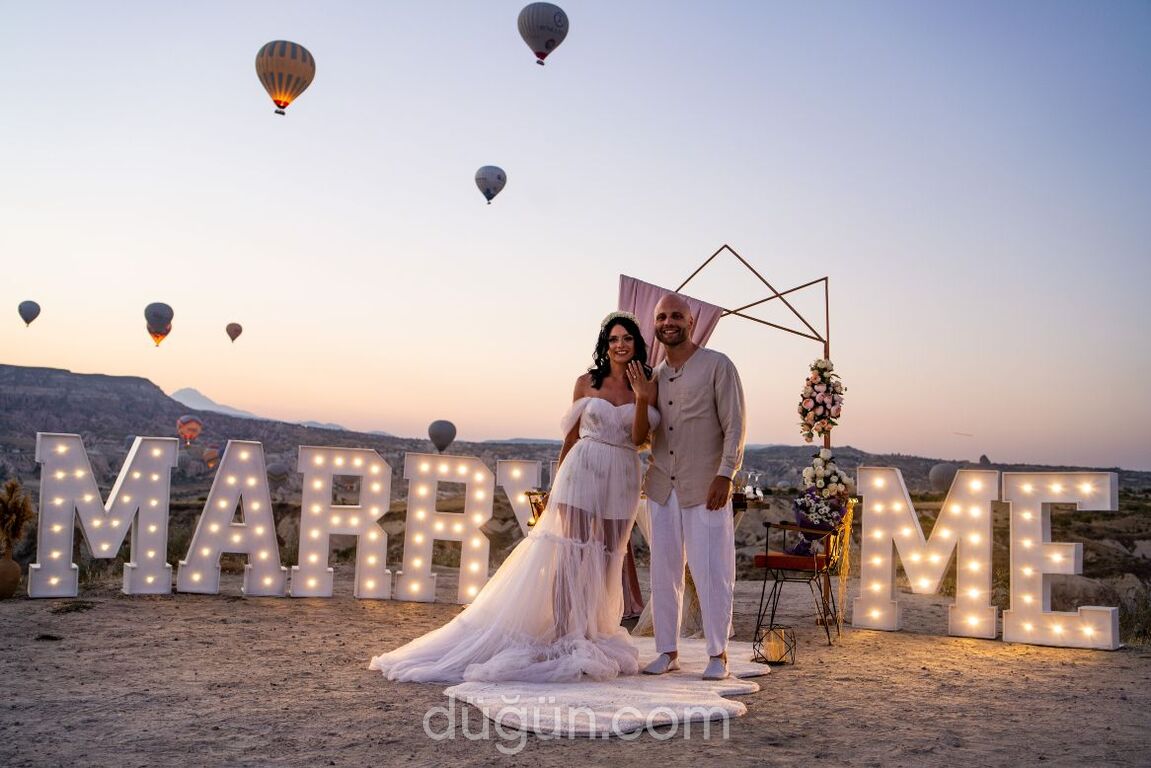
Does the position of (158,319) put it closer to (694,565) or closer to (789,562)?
(789,562)

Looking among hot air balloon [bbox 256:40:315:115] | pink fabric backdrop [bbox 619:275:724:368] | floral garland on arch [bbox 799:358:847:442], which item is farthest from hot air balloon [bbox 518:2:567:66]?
floral garland on arch [bbox 799:358:847:442]

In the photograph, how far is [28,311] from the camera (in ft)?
150

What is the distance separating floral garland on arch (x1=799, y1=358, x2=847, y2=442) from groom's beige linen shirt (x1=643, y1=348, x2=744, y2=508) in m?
3.15

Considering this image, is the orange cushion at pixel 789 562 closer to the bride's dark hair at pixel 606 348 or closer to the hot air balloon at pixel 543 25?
the bride's dark hair at pixel 606 348

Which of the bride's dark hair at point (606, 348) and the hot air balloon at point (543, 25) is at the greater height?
the hot air balloon at point (543, 25)

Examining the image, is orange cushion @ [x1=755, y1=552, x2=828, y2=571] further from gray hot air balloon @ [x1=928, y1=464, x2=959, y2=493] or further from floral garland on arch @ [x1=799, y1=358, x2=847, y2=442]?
gray hot air balloon @ [x1=928, y1=464, x2=959, y2=493]

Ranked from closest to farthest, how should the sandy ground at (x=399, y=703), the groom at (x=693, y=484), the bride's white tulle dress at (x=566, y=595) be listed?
1. the sandy ground at (x=399, y=703)
2. the bride's white tulle dress at (x=566, y=595)
3. the groom at (x=693, y=484)

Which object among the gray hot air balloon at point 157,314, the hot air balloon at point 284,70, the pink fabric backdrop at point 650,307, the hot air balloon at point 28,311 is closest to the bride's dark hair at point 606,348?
the pink fabric backdrop at point 650,307

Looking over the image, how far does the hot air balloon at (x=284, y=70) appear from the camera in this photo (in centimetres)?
2306

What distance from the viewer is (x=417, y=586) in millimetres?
10336

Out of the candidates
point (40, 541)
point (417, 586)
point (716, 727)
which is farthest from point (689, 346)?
point (40, 541)

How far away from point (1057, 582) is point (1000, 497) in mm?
8061

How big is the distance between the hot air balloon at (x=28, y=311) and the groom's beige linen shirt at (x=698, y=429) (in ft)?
153

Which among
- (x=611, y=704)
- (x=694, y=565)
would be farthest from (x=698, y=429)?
(x=611, y=704)
